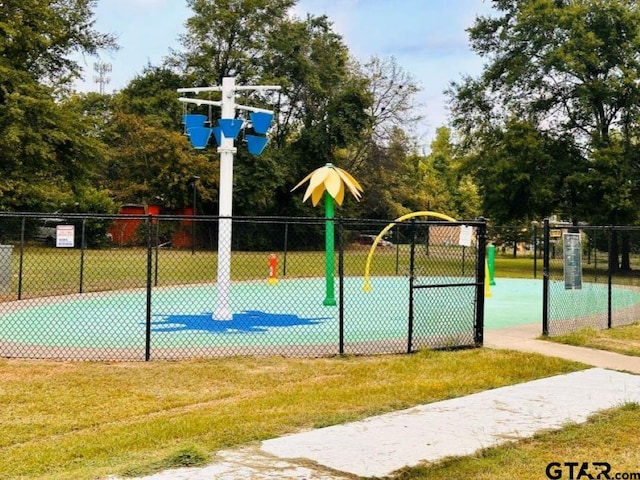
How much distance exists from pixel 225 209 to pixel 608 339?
664 cm

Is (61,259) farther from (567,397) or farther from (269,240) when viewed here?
(567,397)

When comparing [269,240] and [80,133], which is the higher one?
[80,133]

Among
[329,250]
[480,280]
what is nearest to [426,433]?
[480,280]

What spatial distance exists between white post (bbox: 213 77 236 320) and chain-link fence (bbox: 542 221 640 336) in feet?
16.9

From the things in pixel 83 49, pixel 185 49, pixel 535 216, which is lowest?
pixel 535 216

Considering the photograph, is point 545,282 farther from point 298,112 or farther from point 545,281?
point 298,112

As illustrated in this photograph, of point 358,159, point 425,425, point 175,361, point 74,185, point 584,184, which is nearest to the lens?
point 425,425

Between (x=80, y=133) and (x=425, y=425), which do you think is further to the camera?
(x=80, y=133)

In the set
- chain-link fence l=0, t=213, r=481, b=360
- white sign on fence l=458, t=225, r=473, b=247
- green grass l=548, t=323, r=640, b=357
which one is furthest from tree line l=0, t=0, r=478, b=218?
green grass l=548, t=323, r=640, b=357

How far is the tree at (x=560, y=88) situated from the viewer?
95.3 feet

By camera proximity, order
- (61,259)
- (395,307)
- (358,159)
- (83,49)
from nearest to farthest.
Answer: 1. (395,307)
2. (61,259)
3. (83,49)
4. (358,159)

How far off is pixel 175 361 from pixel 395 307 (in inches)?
329

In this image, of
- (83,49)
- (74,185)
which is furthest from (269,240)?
(83,49)

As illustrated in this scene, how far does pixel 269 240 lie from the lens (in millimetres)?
31906
